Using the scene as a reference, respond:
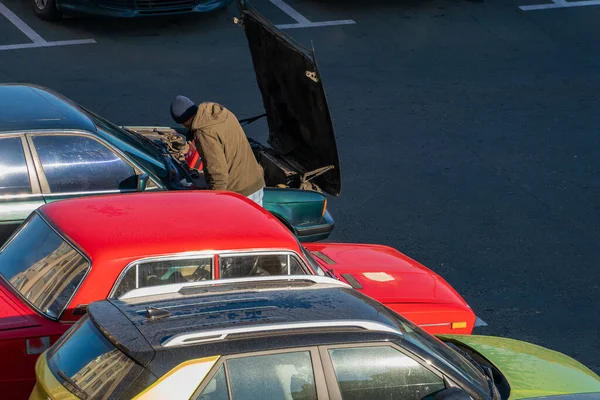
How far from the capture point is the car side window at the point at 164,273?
5965mm

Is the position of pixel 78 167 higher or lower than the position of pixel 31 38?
higher

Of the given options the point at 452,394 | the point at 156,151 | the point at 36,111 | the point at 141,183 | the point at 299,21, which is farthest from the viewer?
the point at 299,21

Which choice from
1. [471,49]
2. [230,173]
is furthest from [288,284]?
[471,49]

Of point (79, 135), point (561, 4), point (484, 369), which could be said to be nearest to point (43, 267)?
point (79, 135)

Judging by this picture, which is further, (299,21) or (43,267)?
(299,21)

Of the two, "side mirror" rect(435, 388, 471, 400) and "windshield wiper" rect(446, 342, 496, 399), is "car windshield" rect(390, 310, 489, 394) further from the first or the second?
"side mirror" rect(435, 388, 471, 400)

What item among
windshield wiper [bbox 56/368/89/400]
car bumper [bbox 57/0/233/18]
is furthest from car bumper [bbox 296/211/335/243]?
car bumper [bbox 57/0/233/18]

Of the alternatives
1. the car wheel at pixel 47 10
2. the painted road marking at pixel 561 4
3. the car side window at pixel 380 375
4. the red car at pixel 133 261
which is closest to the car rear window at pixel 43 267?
the red car at pixel 133 261

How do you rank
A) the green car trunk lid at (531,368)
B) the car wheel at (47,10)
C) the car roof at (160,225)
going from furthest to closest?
the car wheel at (47,10) → the car roof at (160,225) → the green car trunk lid at (531,368)

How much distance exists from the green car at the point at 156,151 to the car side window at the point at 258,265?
0.67 m

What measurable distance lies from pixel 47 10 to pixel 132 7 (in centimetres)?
139

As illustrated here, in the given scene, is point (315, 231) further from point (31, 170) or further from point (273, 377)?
point (273, 377)

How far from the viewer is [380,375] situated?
4871 mm

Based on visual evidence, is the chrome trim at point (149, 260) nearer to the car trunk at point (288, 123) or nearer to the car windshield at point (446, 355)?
the car windshield at point (446, 355)
